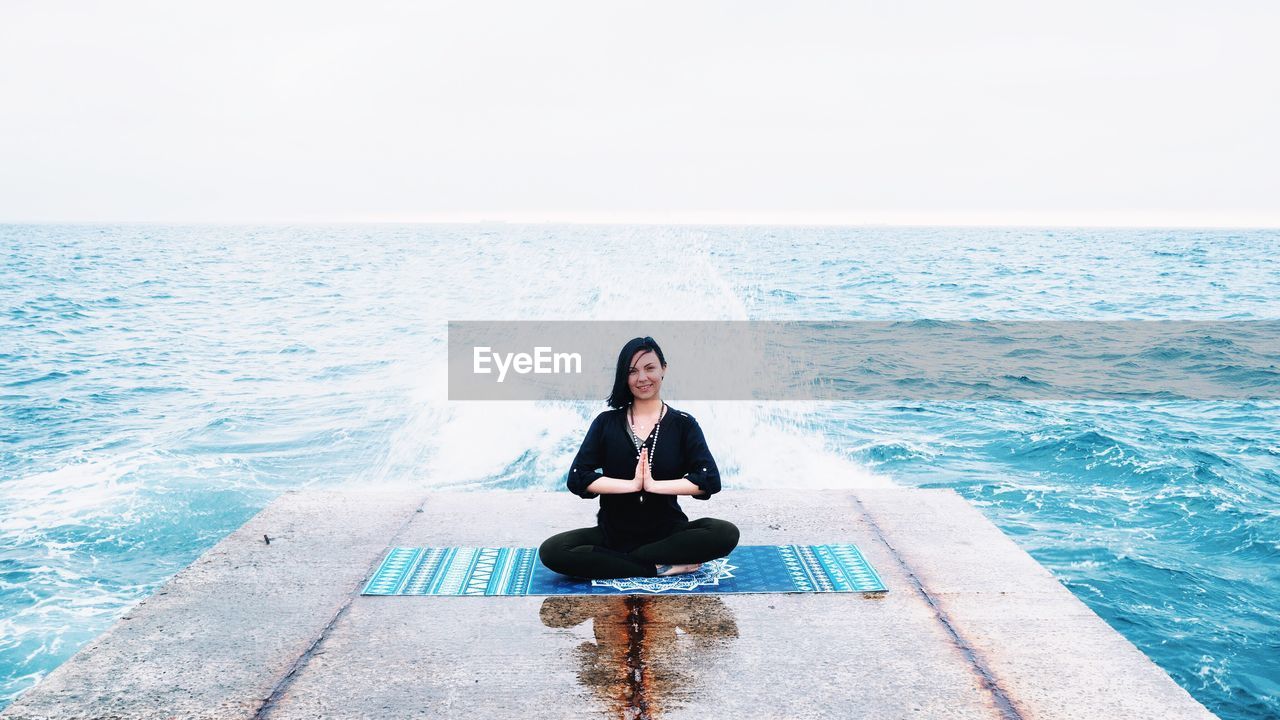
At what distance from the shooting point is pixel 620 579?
5203 millimetres

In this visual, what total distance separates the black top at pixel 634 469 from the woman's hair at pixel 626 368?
0.09 m

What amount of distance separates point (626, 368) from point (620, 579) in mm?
1322

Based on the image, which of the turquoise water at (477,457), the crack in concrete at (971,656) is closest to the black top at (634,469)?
the crack in concrete at (971,656)

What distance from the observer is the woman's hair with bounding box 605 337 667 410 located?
16.0ft

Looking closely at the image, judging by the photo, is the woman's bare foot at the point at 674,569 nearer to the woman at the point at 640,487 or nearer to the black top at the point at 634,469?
the woman at the point at 640,487

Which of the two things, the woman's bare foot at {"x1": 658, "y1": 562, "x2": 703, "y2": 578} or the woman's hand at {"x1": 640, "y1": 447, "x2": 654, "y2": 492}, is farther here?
the woman's bare foot at {"x1": 658, "y1": 562, "x2": 703, "y2": 578}

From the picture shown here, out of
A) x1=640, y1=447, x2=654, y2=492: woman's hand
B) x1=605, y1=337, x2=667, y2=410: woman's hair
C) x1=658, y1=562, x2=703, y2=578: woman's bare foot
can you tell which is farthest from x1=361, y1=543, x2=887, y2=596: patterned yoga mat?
x1=605, y1=337, x2=667, y2=410: woman's hair

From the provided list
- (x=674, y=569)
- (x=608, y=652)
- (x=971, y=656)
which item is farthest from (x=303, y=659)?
(x=971, y=656)

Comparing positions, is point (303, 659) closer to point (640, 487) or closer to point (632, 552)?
point (632, 552)

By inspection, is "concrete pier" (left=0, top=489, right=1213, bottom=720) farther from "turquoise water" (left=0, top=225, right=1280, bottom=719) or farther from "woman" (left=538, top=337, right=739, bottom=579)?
"turquoise water" (left=0, top=225, right=1280, bottom=719)

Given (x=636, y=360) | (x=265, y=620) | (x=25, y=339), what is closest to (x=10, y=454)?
(x=265, y=620)

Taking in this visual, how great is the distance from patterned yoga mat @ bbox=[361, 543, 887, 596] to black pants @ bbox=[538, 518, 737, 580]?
0.08 meters

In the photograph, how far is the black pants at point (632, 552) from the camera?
5152 millimetres

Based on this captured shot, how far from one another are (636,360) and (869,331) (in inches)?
972
